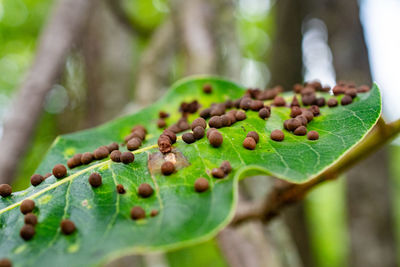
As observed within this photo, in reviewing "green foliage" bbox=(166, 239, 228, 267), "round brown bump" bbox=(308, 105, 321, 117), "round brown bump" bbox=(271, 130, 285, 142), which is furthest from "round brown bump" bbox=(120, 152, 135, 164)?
"green foliage" bbox=(166, 239, 228, 267)

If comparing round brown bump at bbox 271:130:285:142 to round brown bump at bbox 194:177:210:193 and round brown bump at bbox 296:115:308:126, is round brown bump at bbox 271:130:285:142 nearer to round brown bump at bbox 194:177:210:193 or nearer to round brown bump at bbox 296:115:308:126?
round brown bump at bbox 296:115:308:126

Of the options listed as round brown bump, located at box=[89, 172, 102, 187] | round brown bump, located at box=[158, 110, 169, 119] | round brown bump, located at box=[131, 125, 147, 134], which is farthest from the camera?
round brown bump, located at box=[158, 110, 169, 119]

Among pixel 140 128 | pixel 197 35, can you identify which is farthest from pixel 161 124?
pixel 197 35

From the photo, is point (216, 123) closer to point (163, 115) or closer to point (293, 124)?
point (293, 124)

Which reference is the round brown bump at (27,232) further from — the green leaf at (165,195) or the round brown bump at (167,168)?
the round brown bump at (167,168)

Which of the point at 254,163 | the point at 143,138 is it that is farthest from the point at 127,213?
the point at 143,138

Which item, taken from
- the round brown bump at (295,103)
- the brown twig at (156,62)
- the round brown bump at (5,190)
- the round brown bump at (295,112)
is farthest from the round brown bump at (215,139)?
the brown twig at (156,62)
